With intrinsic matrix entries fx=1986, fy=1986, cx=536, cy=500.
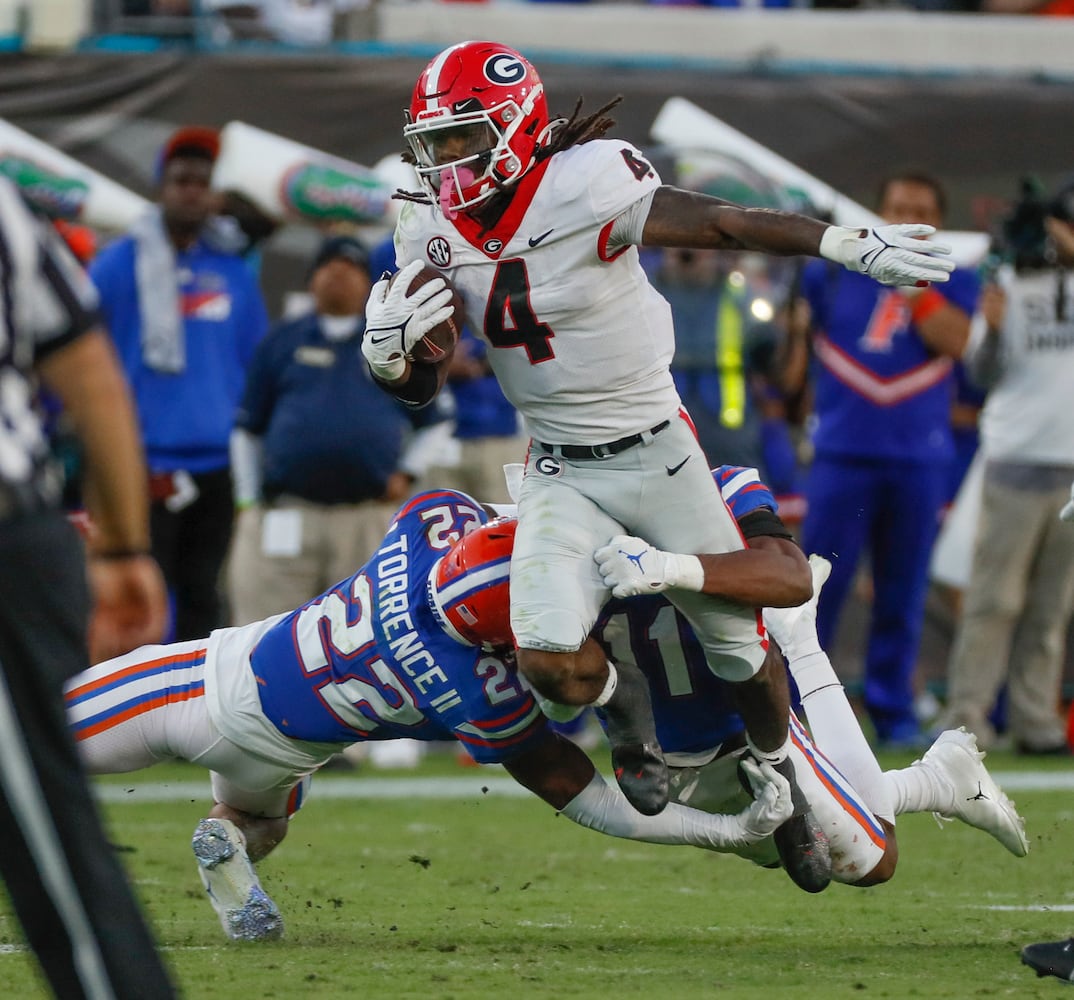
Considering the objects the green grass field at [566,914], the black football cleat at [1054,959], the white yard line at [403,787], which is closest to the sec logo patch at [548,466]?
the green grass field at [566,914]

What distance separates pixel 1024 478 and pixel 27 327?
5606 millimetres

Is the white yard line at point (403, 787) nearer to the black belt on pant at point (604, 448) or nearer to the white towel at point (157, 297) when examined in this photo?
the white towel at point (157, 297)

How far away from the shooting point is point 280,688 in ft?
14.3

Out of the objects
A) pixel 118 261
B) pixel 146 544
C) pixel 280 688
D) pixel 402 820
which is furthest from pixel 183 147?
pixel 146 544

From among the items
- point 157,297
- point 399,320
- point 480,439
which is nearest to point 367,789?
point 480,439

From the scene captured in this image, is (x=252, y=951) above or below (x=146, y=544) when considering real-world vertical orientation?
below

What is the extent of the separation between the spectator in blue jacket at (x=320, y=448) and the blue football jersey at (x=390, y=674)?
9.69 feet

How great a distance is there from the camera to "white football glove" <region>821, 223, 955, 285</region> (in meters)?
3.98

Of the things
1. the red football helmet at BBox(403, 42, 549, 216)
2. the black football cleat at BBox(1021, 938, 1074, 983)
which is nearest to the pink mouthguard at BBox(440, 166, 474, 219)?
the red football helmet at BBox(403, 42, 549, 216)

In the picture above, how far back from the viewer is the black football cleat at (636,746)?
4195 mm

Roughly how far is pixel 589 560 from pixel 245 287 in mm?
3814

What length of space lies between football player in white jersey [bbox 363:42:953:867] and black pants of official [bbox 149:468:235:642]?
10.6 feet

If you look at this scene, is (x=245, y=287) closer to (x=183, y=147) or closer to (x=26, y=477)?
(x=183, y=147)

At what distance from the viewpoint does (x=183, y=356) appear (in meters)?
7.52
